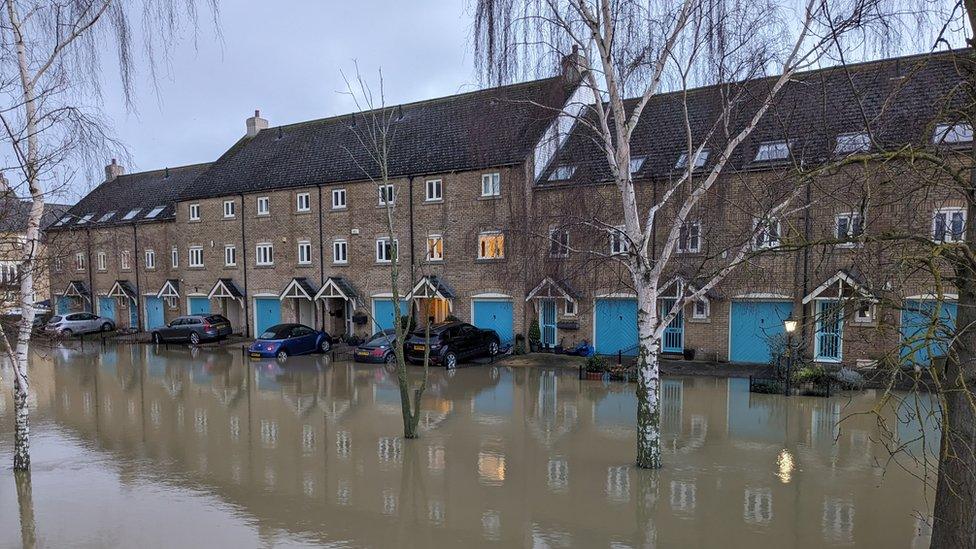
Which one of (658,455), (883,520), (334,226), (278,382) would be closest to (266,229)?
(334,226)

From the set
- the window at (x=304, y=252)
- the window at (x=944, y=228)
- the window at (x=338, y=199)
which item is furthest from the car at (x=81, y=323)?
the window at (x=944, y=228)

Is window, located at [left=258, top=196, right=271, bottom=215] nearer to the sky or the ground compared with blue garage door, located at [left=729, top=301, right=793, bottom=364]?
nearer to the sky

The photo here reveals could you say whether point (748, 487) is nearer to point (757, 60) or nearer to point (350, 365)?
point (757, 60)

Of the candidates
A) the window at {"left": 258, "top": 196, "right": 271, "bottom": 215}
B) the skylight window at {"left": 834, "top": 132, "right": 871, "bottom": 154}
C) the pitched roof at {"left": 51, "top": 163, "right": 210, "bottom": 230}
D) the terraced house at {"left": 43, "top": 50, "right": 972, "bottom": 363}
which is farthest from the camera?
the pitched roof at {"left": 51, "top": 163, "right": 210, "bottom": 230}

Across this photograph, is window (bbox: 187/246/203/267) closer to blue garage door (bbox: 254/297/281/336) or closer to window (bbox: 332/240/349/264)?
blue garage door (bbox: 254/297/281/336)

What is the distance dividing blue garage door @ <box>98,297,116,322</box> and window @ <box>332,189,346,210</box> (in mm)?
16931

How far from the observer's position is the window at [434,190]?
21.6 metres

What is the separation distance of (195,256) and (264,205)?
17.7 feet

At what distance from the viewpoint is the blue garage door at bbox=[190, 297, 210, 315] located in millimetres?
28375

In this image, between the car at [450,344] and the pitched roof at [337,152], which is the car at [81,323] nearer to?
the pitched roof at [337,152]

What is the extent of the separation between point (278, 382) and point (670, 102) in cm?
1450

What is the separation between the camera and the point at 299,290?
80.2ft

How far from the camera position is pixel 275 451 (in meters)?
9.89

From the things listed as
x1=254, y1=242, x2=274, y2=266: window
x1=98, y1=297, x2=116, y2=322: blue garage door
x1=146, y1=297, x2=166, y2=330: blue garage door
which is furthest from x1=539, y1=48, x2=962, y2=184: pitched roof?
x1=98, y1=297, x2=116, y2=322: blue garage door
